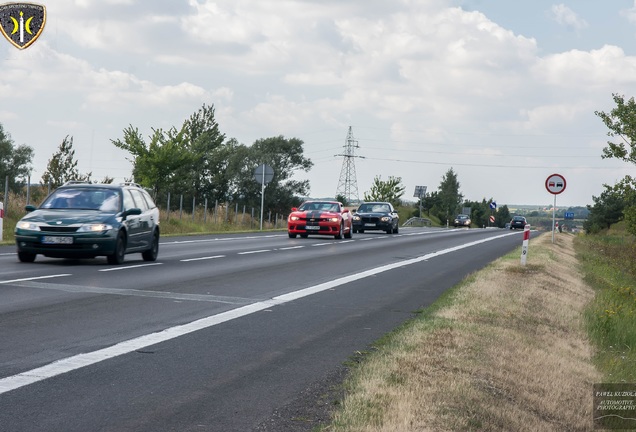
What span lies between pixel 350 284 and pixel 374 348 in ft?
24.2

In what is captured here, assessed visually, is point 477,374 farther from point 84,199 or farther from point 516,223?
point 516,223

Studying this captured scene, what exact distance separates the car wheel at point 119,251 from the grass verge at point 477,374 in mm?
7392

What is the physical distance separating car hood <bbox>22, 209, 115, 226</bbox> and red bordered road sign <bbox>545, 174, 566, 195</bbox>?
20.3 metres

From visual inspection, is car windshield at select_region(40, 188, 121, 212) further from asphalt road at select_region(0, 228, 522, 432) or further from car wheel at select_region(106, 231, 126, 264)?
asphalt road at select_region(0, 228, 522, 432)

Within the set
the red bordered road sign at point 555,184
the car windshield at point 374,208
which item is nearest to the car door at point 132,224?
the red bordered road sign at point 555,184

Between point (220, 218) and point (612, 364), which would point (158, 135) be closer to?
point (220, 218)

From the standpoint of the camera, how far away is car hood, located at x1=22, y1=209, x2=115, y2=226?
57.8ft

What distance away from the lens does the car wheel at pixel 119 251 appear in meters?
18.2

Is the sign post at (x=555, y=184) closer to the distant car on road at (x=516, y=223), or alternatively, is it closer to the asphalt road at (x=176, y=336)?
the asphalt road at (x=176, y=336)

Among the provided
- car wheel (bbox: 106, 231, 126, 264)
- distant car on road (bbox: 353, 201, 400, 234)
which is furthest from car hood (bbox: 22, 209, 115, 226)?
distant car on road (bbox: 353, 201, 400, 234)

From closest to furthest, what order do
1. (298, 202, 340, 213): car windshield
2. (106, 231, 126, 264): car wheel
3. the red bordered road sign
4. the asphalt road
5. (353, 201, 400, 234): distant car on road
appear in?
the asphalt road → (106, 231, 126, 264): car wheel → the red bordered road sign → (298, 202, 340, 213): car windshield → (353, 201, 400, 234): distant car on road

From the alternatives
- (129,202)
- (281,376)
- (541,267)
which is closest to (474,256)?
(541,267)

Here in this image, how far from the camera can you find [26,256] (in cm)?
1812

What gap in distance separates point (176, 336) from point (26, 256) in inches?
391
